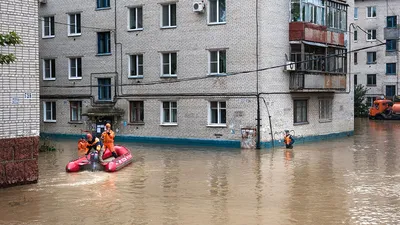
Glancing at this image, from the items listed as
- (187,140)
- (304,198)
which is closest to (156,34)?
(187,140)

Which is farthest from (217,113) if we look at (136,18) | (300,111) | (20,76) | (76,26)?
(20,76)

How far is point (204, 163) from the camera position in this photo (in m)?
22.2

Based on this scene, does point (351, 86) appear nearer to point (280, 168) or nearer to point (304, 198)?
point (280, 168)

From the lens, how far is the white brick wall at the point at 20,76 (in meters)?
15.4

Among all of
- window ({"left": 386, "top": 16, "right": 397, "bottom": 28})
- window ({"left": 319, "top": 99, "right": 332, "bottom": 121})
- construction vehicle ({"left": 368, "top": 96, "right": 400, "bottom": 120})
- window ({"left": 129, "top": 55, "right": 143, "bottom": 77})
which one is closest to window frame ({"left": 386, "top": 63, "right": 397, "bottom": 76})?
construction vehicle ({"left": 368, "top": 96, "right": 400, "bottom": 120})

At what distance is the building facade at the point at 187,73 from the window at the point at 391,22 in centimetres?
2151

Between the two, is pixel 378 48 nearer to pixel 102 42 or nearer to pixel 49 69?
pixel 102 42

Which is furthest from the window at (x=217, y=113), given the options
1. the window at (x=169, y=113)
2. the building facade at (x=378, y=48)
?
the building facade at (x=378, y=48)

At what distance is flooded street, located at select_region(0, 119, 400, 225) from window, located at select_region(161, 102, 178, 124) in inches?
207

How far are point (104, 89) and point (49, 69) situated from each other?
4683mm

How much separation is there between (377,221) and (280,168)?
8.89 m

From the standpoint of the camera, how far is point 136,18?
31578 mm

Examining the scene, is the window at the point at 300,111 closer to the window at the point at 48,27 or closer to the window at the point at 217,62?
the window at the point at 217,62

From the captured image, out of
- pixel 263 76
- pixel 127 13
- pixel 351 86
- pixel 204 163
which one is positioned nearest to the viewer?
pixel 204 163
